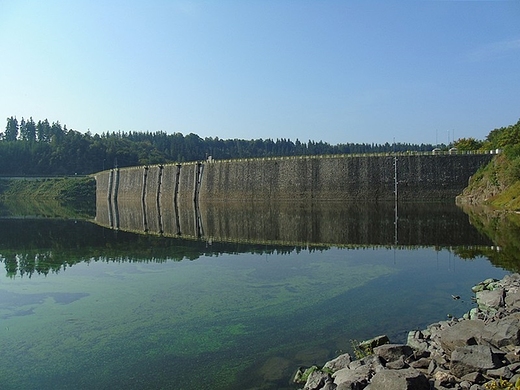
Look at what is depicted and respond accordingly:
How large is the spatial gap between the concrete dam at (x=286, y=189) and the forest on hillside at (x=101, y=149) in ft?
92.2

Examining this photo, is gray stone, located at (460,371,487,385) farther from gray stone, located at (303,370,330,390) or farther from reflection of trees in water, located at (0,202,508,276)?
reflection of trees in water, located at (0,202,508,276)

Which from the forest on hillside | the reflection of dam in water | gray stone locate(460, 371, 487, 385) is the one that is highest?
the forest on hillside

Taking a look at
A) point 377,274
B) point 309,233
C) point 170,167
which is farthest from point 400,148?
point 377,274

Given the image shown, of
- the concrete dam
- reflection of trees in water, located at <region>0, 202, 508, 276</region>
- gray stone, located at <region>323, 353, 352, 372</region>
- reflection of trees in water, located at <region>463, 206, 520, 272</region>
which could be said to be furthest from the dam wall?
gray stone, located at <region>323, 353, 352, 372</region>

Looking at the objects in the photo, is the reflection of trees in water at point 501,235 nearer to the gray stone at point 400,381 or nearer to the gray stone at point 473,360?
the gray stone at point 473,360

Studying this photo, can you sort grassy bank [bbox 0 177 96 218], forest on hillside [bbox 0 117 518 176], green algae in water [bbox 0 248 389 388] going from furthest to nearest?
1. forest on hillside [bbox 0 117 518 176]
2. grassy bank [bbox 0 177 96 218]
3. green algae in water [bbox 0 248 389 388]

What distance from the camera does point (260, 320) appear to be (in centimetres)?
1177

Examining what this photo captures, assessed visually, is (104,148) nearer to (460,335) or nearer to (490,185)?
(490,185)

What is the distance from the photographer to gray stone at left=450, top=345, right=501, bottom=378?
6473mm

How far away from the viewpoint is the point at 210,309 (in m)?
12.9

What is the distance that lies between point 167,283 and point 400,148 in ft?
567

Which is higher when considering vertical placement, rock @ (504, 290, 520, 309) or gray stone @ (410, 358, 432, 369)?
rock @ (504, 290, 520, 309)

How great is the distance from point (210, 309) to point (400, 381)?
295 inches

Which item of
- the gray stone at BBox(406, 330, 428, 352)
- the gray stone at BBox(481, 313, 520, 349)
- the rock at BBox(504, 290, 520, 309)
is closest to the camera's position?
the gray stone at BBox(481, 313, 520, 349)
